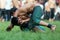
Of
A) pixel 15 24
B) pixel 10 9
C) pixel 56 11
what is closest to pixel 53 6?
pixel 56 11

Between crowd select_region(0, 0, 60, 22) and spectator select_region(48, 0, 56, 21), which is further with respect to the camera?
spectator select_region(48, 0, 56, 21)

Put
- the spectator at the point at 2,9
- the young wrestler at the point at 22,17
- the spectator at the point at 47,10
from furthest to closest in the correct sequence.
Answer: the spectator at the point at 47,10 < the spectator at the point at 2,9 < the young wrestler at the point at 22,17

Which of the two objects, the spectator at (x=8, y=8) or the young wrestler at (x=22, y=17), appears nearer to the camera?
the young wrestler at (x=22, y=17)

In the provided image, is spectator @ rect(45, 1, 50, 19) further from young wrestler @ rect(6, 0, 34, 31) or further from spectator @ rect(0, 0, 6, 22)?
young wrestler @ rect(6, 0, 34, 31)

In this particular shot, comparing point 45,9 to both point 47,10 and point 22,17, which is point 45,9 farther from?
point 22,17

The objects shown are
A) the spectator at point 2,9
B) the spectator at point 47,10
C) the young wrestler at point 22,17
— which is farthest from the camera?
the spectator at point 47,10

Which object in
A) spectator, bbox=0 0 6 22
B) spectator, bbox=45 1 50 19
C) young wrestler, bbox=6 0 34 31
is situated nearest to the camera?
young wrestler, bbox=6 0 34 31

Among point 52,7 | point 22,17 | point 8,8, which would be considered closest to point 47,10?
point 52,7

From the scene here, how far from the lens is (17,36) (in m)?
5.07

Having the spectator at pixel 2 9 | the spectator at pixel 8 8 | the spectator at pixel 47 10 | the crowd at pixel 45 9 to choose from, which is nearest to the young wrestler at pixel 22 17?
the crowd at pixel 45 9

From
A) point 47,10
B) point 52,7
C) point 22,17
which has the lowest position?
point 47,10

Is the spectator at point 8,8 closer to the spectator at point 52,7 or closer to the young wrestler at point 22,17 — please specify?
the spectator at point 52,7

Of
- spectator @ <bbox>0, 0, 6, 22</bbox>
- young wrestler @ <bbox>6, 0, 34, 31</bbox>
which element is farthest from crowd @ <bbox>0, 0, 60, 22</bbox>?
A: young wrestler @ <bbox>6, 0, 34, 31</bbox>

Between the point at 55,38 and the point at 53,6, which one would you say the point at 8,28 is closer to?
the point at 55,38
